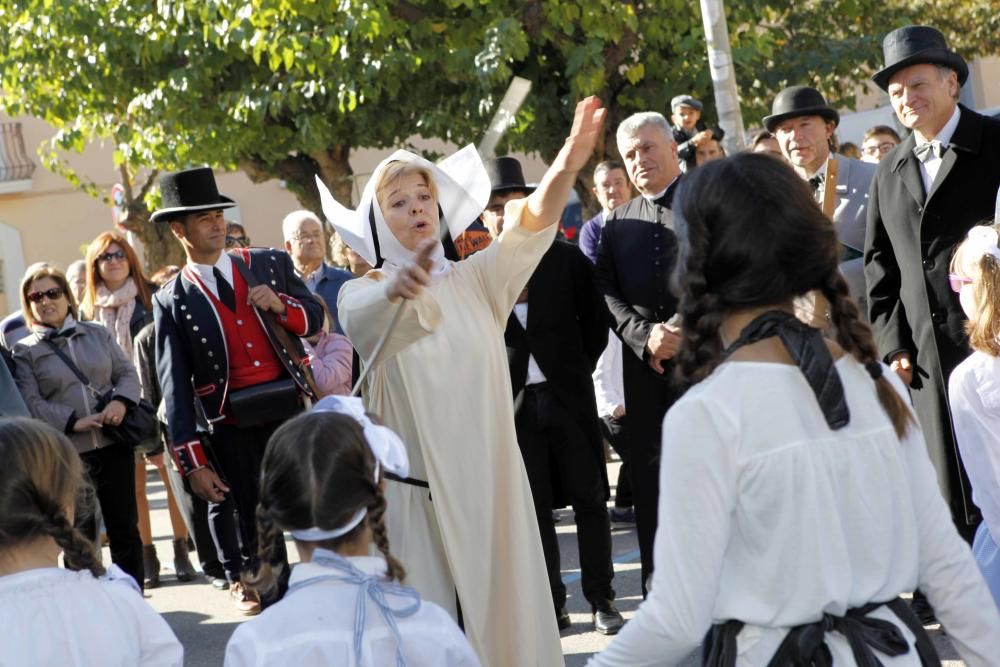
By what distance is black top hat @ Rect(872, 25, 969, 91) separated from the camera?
18.2 feet

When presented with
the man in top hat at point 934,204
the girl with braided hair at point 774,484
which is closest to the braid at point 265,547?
the girl with braided hair at point 774,484

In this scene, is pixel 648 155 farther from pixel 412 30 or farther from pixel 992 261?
pixel 412 30

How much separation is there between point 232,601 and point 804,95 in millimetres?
4110

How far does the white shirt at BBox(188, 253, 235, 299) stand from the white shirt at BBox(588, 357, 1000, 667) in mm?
→ 4468

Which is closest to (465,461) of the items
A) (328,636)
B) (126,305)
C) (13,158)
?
(328,636)

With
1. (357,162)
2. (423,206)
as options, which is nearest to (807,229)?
(423,206)

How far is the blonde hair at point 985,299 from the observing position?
473 centimetres

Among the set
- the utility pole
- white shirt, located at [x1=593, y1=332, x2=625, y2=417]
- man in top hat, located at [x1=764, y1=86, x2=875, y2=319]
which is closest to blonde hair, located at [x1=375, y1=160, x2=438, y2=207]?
man in top hat, located at [x1=764, y1=86, x2=875, y2=319]

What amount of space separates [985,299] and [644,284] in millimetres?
1723

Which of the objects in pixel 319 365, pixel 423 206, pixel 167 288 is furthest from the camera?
pixel 319 365

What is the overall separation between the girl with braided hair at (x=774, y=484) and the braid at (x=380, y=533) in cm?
76

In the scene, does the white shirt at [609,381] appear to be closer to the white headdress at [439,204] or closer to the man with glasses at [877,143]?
the man with glasses at [877,143]

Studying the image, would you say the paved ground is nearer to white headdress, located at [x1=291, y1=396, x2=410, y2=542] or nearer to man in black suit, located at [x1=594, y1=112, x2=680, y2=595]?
man in black suit, located at [x1=594, y1=112, x2=680, y2=595]

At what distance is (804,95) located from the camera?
702cm
